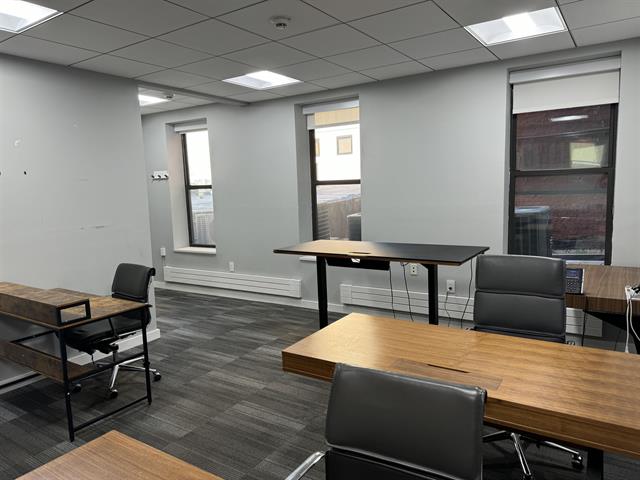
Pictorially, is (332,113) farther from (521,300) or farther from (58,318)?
(58,318)

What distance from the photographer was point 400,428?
45.0 inches

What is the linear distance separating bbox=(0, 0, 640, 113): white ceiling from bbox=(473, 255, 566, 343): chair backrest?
155 cm

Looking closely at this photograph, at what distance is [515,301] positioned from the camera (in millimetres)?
2379

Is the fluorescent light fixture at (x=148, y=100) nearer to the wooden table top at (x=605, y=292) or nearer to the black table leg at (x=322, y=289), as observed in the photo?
the black table leg at (x=322, y=289)

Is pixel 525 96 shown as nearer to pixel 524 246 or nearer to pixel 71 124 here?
pixel 524 246

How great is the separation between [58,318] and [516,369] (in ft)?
7.94

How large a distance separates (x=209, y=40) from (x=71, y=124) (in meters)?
1.52

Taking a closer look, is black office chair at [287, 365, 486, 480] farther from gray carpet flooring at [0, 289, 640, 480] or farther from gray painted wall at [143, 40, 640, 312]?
gray painted wall at [143, 40, 640, 312]

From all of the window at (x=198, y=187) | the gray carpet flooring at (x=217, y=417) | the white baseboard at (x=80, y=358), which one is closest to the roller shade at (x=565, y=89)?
the gray carpet flooring at (x=217, y=417)

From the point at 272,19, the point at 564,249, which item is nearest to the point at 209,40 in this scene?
the point at 272,19

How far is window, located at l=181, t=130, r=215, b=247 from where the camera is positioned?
6426mm

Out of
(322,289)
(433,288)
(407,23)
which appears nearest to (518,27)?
(407,23)

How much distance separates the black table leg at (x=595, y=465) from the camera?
1624 millimetres

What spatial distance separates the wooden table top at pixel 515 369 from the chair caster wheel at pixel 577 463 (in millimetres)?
795
